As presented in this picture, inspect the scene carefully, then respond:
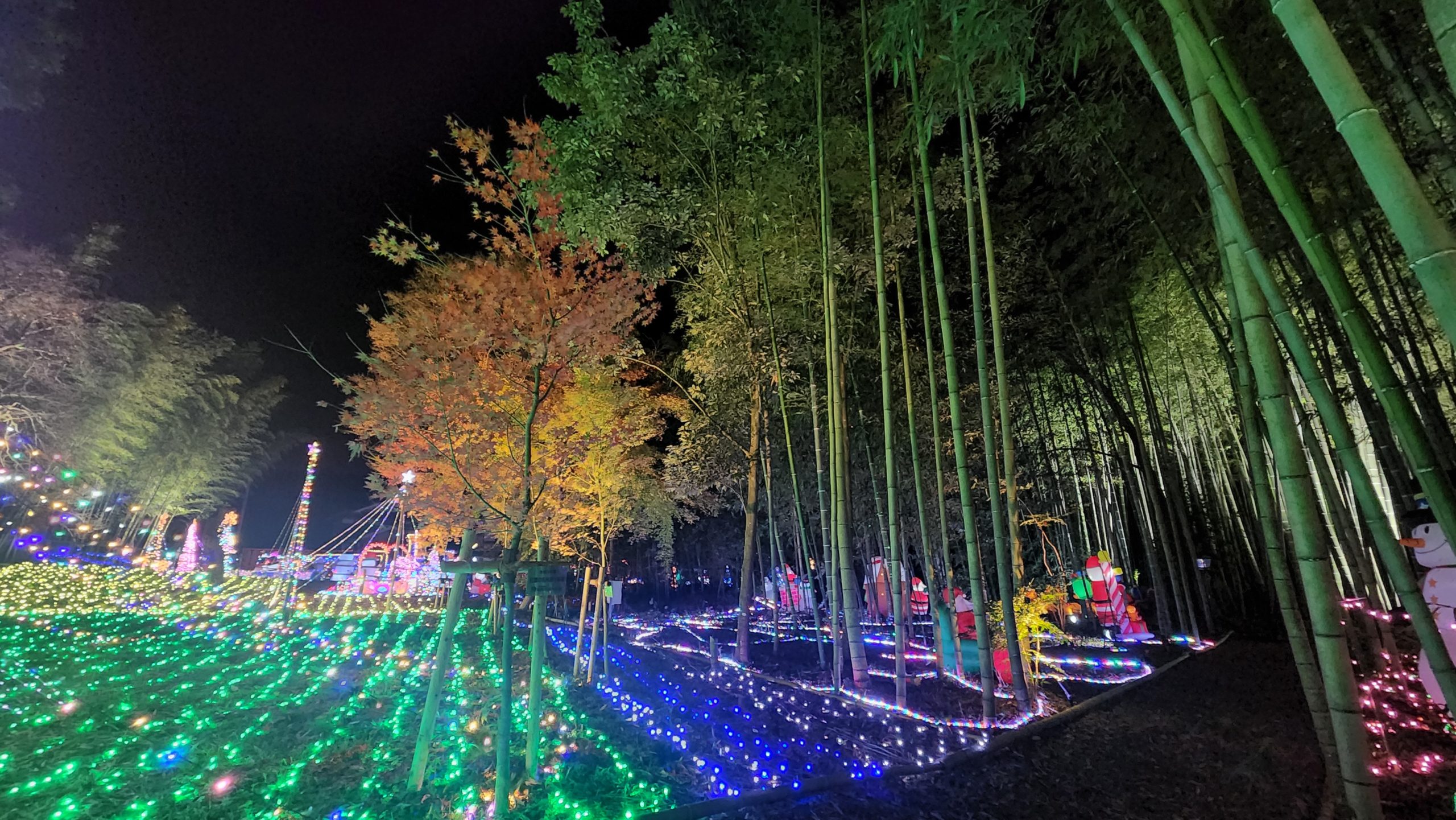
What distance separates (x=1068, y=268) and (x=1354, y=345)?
20.6 feet

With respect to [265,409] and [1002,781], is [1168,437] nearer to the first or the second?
[1002,781]

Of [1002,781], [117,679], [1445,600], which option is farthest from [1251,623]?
[117,679]

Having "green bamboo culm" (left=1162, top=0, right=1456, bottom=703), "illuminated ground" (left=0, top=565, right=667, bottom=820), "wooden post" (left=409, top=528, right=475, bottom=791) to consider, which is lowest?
"illuminated ground" (left=0, top=565, right=667, bottom=820)

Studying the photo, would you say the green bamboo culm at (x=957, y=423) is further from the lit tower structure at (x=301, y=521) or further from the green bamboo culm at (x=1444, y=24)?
the lit tower structure at (x=301, y=521)

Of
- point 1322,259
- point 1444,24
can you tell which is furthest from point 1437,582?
point 1444,24

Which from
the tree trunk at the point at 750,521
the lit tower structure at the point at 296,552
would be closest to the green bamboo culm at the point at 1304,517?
the tree trunk at the point at 750,521

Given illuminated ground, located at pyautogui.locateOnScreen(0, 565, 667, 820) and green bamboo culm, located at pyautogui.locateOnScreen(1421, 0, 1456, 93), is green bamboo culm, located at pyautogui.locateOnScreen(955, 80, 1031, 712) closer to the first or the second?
green bamboo culm, located at pyautogui.locateOnScreen(1421, 0, 1456, 93)

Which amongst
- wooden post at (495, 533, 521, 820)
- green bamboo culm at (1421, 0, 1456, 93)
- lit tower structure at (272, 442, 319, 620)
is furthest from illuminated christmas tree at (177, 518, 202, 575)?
green bamboo culm at (1421, 0, 1456, 93)

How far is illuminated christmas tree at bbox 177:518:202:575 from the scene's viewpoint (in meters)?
14.7

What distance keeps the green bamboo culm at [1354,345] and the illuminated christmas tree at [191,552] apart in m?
20.4

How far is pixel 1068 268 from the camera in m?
6.74

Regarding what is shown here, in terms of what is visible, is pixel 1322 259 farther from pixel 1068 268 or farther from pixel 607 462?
pixel 607 462

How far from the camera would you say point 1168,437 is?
8.28 meters

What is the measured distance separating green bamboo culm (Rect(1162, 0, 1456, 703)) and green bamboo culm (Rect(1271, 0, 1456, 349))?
40 centimetres
